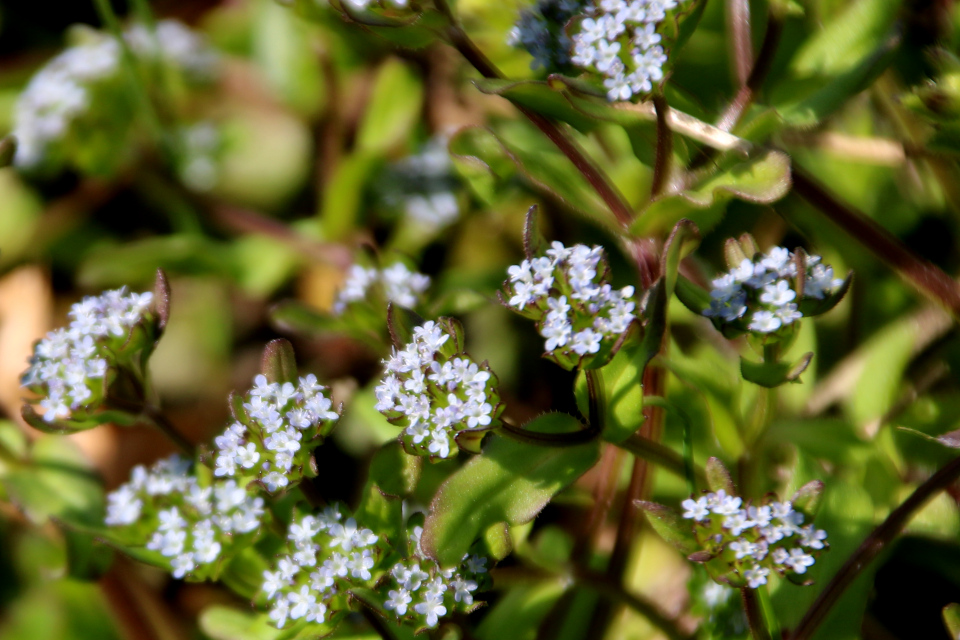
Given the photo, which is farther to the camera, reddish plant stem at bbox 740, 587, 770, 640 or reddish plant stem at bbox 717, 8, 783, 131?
reddish plant stem at bbox 717, 8, 783, 131

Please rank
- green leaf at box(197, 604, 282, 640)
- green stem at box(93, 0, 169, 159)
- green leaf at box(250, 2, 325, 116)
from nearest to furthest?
1. green leaf at box(197, 604, 282, 640)
2. green stem at box(93, 0, 169, 159)
3. green leaf at box(250, 2, 325, 116)

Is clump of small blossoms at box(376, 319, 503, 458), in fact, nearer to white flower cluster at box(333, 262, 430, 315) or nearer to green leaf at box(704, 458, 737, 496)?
green leaf at box(704, 458, 737, 496)

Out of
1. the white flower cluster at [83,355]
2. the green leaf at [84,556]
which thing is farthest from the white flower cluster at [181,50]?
the green leaf at [84,556]


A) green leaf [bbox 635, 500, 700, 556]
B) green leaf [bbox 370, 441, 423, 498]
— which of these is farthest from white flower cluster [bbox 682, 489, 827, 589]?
green leaf [bbox 370, 441, 423, 498]

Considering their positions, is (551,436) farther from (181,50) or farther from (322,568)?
(181,50)

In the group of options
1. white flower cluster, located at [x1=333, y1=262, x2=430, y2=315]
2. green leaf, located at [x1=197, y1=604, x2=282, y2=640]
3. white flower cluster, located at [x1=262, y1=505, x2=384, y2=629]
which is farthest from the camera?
white flower cluster, located at [x1=333, y1=262, x2=430, y2=315]

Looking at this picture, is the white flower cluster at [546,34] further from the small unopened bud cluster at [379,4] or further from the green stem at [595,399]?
the green stem at [595,399]
